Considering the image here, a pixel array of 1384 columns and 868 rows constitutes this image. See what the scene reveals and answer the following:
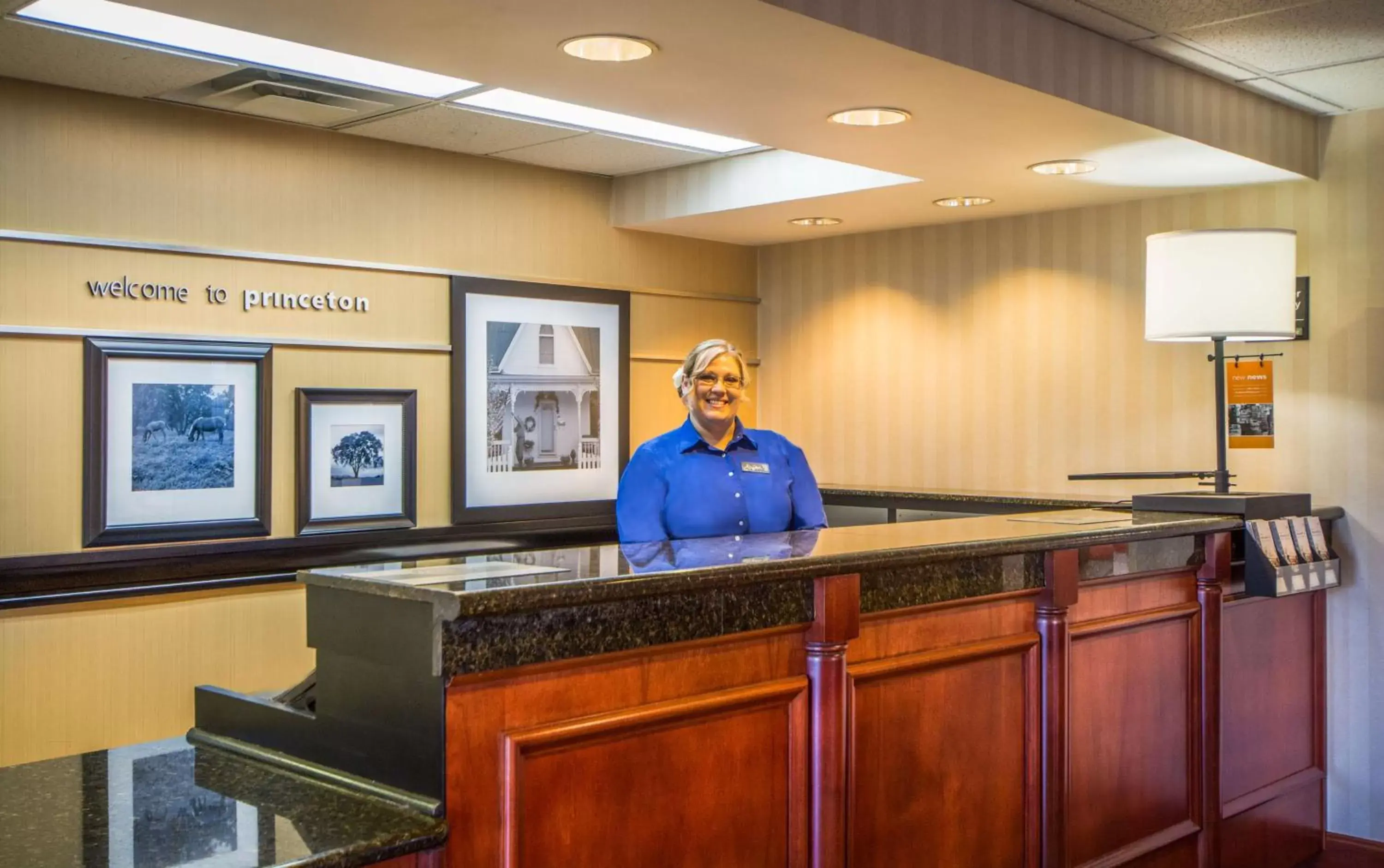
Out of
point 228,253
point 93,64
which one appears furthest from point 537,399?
point 93,64

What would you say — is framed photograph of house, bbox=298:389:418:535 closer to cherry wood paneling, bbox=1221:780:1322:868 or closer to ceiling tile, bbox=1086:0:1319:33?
ceiling tile, bbox=1086:0:1319:33

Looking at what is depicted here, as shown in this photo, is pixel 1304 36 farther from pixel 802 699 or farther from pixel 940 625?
pixel 802 699

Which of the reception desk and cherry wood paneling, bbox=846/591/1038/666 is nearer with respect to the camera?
the reception desk

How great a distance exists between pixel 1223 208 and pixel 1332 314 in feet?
2.15

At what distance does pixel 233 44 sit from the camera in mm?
3980

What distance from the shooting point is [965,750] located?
287 cm

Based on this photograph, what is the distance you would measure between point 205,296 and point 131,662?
138cm

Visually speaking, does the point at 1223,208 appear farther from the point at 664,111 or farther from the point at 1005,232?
the point at 664,111

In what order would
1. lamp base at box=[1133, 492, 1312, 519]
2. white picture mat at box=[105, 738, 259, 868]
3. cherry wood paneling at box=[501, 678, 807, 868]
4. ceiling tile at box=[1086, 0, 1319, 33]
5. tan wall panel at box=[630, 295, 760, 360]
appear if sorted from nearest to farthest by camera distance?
1. white picture mat at box=[105, 738, 259, 868]
2. cherry wood paneling at box=[501, 678, 807, 868]
3. ceiling tile at box=[1086, 0, 1319, 33]
4. lamp base at box=[1133, 492, 1312, 519]
5. tan wall panel at box=[630, 295, 760, 360]

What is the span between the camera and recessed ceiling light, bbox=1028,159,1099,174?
15.2ft

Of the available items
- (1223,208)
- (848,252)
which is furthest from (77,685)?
(1223,208)

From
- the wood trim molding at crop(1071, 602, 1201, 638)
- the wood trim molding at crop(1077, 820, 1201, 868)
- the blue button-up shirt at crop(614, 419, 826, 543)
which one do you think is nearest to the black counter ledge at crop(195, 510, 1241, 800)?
the wood trim molding at crop(1071, 602, 1201, 638)

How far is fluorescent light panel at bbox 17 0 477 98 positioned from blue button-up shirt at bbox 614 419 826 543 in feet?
4.32

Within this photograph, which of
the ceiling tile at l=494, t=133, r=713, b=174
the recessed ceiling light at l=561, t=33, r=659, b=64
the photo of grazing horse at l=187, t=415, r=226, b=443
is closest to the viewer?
the recessed ceiling light at l=561, t=33, r=659, b=64
